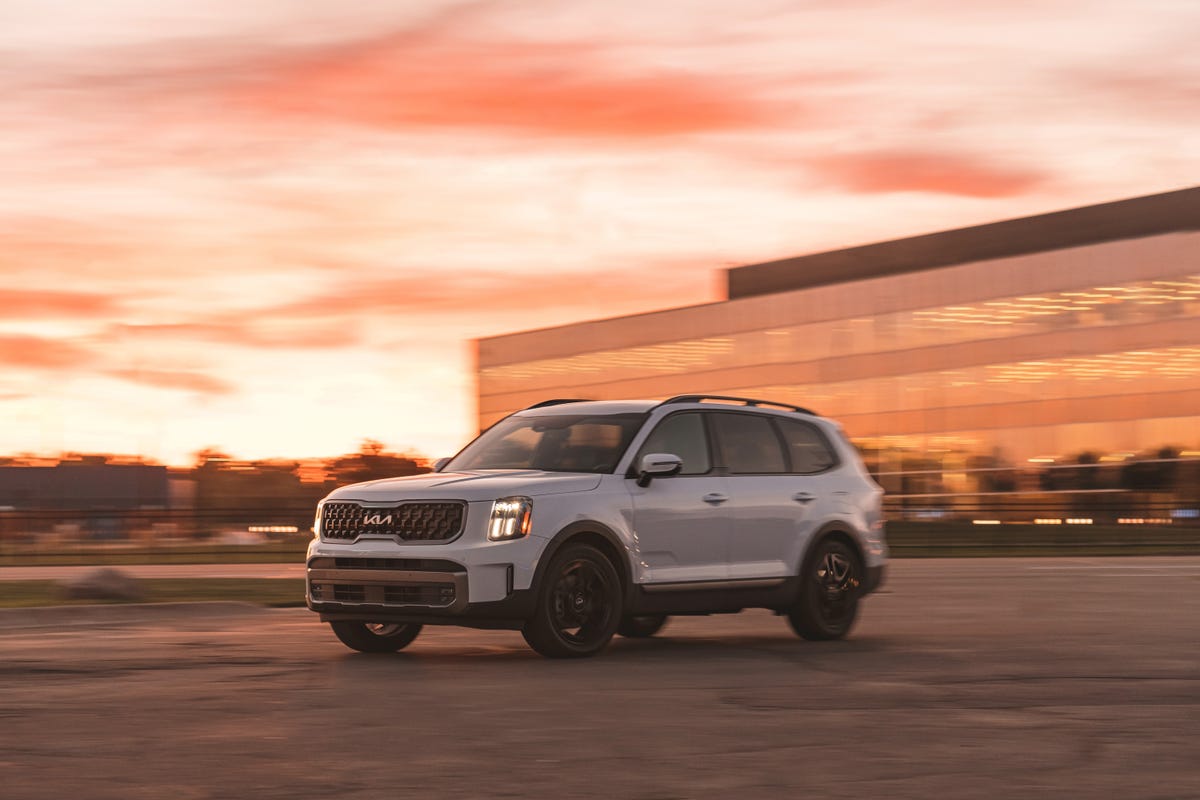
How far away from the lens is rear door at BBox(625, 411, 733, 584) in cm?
1316

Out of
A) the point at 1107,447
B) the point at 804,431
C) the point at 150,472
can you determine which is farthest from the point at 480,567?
the point at 150,472

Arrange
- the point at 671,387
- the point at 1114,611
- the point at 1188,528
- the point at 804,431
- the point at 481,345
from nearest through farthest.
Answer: the point at 804,431, the point at 1114,611, the point at 1188,528, the point at 671,387, the point at 481,345

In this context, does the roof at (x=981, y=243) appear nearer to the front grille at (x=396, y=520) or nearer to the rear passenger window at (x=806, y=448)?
the rear passenger window at (x=806, y=448)

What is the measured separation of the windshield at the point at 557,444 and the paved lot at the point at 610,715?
1.39 metres

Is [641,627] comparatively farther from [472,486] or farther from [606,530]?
[472,486]

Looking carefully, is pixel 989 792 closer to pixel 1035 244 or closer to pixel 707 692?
Answer: pixel 707 692

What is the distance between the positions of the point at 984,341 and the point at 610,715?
190ft

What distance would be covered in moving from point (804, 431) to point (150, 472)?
242 feet

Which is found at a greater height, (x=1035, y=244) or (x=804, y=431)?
(x=1035, y=244)

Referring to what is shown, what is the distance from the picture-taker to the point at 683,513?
13.4m

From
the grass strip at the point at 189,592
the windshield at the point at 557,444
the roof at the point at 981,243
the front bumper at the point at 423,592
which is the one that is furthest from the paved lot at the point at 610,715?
the roof at the point at 981,243

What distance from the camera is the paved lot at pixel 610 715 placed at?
731cm

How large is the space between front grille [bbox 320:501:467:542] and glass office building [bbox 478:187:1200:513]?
164 ft

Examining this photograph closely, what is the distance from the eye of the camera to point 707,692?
10.6 meters
